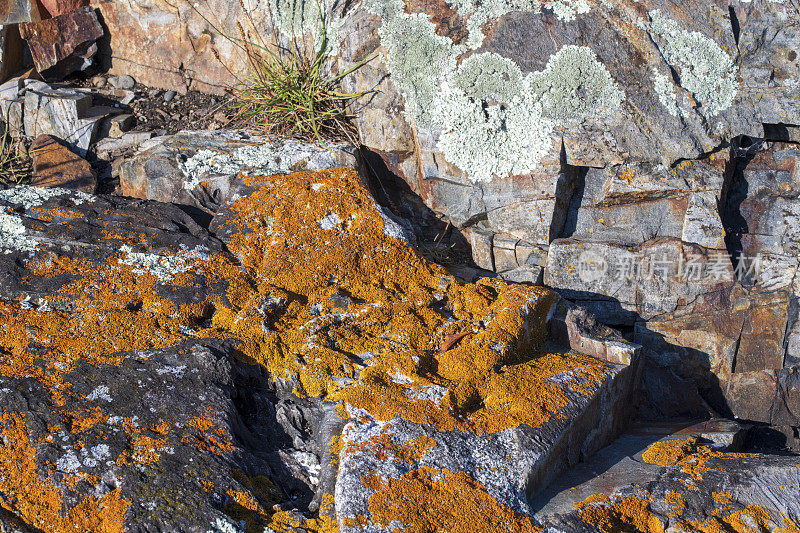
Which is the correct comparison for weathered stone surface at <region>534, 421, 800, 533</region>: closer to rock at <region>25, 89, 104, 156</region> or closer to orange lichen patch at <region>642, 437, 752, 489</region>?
orange lichen patch at <region>642, 437, 752, 489</region>

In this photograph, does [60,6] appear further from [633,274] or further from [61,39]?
[633,274]

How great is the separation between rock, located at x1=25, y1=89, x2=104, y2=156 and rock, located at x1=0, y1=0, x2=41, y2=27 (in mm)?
865

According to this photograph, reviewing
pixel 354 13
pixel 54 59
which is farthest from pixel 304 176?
pixel 54 59

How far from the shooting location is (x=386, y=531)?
2.26 metres

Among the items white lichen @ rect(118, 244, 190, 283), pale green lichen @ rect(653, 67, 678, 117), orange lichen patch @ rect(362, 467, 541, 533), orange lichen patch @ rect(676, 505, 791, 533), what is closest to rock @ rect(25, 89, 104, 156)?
white lichen @ rect(118, 244, 190, 283)

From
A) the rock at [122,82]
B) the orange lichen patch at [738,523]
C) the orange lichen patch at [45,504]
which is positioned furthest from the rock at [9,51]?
the orange lichen patch at [738,523]

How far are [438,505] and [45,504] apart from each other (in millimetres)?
1392

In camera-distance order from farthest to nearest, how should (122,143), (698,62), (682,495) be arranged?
(122,143)
(698,62)
(682,495)

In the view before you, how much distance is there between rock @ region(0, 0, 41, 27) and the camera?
571cm

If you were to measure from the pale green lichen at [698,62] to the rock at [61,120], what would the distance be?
4.58 m

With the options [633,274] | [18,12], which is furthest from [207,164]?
[633,274]

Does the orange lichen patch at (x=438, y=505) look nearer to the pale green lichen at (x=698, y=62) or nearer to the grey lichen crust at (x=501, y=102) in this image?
the grey lichen crust at (x=501, y=102)

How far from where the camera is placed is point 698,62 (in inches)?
190

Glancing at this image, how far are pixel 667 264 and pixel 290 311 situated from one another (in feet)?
9.25
